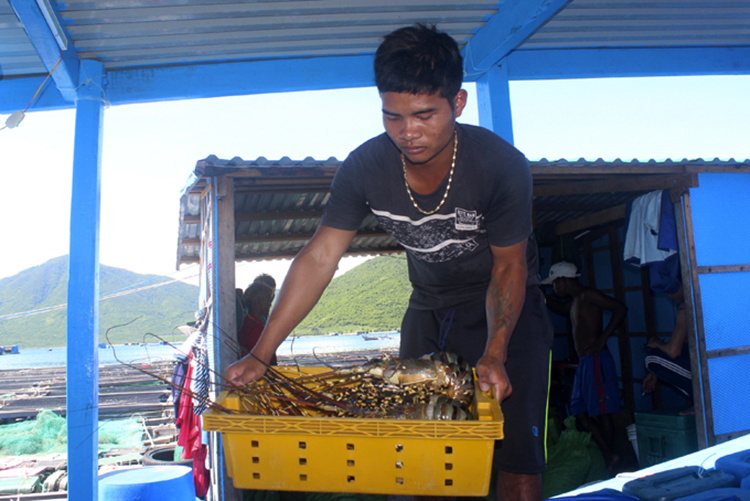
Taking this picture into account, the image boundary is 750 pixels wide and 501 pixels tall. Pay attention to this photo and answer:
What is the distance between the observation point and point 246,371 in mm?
1665

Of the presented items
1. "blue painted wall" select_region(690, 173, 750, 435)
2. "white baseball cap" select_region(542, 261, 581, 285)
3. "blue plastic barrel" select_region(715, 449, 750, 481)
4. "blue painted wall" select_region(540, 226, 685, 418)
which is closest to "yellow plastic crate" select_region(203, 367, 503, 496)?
"blue plastic barrel" select_region(715, 449, 750, 481)

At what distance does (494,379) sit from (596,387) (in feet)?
18.9

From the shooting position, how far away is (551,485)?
202 inches

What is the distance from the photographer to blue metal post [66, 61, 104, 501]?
4523 mm

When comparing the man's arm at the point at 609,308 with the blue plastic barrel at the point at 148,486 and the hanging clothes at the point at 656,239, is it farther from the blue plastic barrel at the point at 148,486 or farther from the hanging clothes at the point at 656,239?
the blue plastic barrel at the point at 148,486

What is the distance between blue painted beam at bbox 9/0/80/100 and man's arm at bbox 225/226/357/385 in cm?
346

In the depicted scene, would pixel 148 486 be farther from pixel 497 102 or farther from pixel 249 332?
pixel 497 102

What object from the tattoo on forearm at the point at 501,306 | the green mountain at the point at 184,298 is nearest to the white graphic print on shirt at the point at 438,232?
the tattoo on forearm at the point at 501,306

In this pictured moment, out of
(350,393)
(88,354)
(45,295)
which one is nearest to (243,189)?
(88,354)

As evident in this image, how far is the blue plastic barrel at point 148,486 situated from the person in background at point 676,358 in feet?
16.9

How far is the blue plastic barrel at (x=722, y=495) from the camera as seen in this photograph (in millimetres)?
2273

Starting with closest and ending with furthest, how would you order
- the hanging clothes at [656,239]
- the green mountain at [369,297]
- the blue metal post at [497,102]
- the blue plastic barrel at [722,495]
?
the blue plastic barrel at [722,495]
the blue metal post at [497,102]
the hanging clothes at [656,239]
the green mountain at [369,297]

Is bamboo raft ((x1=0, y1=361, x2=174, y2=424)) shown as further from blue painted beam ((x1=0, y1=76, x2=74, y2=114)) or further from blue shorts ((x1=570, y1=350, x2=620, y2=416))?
blue shorts ((x1=570, y1=350, x2=620, y2=416))

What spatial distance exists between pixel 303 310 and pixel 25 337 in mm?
202615
